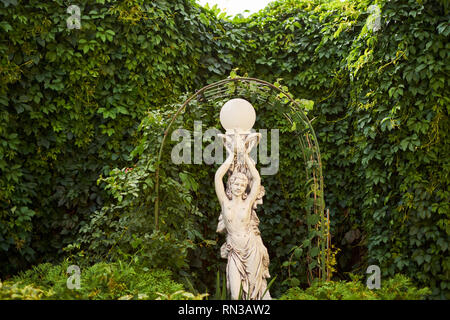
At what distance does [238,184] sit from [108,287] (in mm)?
1250

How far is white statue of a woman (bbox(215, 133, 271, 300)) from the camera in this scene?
3.19 meters

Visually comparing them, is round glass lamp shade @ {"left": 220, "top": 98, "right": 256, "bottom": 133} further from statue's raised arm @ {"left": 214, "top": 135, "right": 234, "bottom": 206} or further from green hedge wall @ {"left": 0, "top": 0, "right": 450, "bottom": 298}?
green hedge wall @ {"left": 0, "top": 0, "right": 450, "bottom": 298}

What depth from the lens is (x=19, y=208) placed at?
148 inches

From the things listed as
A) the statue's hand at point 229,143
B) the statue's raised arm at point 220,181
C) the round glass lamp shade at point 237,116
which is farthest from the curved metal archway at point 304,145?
the statue's raised arm at point 220,181

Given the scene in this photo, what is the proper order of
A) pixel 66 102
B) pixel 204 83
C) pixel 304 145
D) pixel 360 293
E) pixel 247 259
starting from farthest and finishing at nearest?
1. pixel 204 83
2. pixel 304 145
3. pixel 66 102
4. pixel 247 259
5. pixel 360 293

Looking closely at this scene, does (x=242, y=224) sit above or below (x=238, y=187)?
below

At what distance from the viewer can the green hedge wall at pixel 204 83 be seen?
11.6ft

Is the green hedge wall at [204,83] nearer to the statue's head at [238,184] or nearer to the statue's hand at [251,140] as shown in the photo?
the statue's hand at [251,140]

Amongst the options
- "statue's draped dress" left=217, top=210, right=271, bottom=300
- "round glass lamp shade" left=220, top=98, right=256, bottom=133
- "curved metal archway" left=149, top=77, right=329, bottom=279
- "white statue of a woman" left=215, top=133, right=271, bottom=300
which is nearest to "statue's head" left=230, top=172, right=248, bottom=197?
"white statue of a woman" left=215, top=133, right=271, bottom=300

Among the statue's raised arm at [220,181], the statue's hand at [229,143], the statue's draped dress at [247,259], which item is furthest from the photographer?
the statue's hand at [229,143]

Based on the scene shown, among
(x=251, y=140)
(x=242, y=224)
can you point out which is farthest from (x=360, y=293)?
(x=251, y=140)

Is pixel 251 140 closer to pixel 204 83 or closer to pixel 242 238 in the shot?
pixel 242 238

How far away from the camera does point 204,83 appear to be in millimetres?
4859
